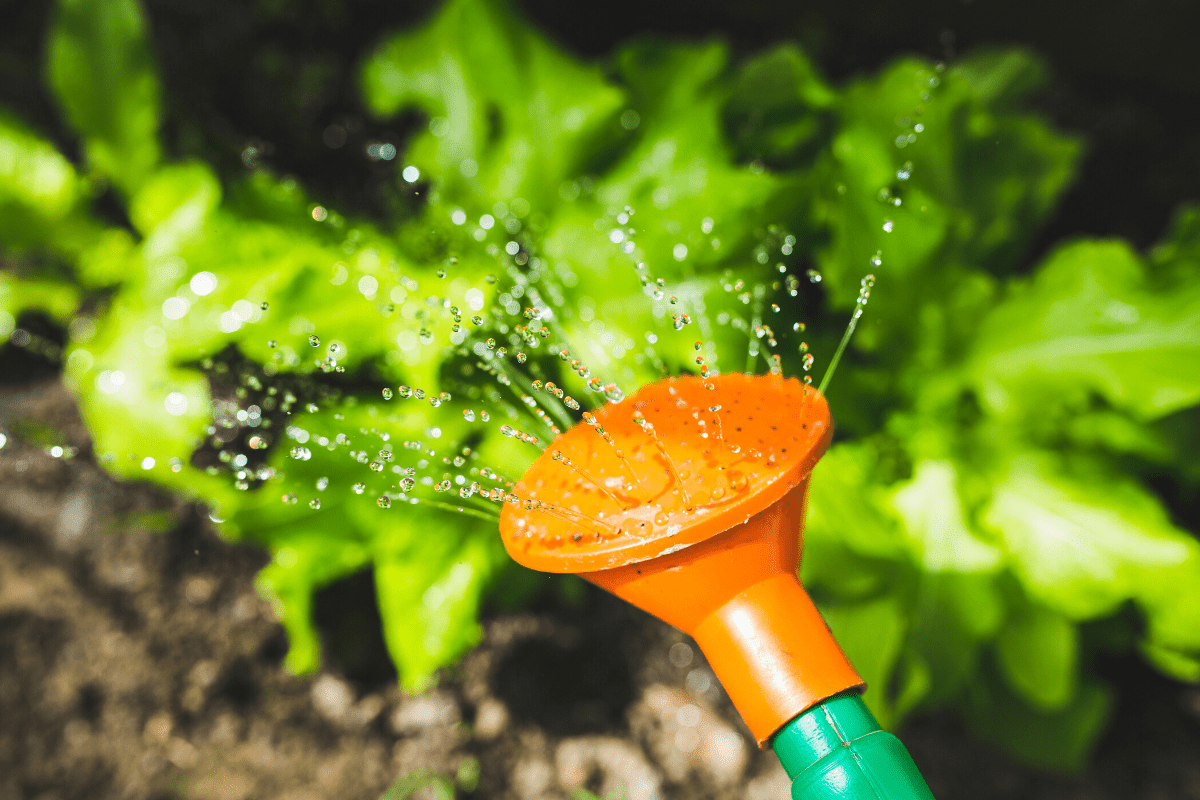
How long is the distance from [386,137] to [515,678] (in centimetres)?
84

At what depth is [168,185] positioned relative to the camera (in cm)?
89

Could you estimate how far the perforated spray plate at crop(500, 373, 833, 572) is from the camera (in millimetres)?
327

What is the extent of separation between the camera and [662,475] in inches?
13.6

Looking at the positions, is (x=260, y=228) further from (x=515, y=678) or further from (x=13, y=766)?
(x=13, y=766)

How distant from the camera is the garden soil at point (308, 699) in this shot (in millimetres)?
1030

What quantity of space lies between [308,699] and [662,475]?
947 millimetres

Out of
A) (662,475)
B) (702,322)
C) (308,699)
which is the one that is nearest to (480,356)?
(702,322)

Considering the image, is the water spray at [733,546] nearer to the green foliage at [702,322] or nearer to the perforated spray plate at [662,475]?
the perforated spray plate at [662,475]

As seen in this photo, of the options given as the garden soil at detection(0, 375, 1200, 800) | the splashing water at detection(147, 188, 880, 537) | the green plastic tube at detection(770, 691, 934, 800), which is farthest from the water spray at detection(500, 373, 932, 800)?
the garden soil at detection(0, 375, 1200, 800)

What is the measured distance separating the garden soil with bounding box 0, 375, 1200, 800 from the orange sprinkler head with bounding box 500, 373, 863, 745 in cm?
66

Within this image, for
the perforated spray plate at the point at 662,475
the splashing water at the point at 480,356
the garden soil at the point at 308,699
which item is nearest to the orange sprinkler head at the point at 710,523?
the perforated spray plate at the point at 662,475

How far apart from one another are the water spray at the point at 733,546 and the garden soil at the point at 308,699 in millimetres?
659

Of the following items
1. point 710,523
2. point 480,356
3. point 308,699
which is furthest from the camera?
point 308,699

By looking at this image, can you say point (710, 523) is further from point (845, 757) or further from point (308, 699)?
point (308, 699)
